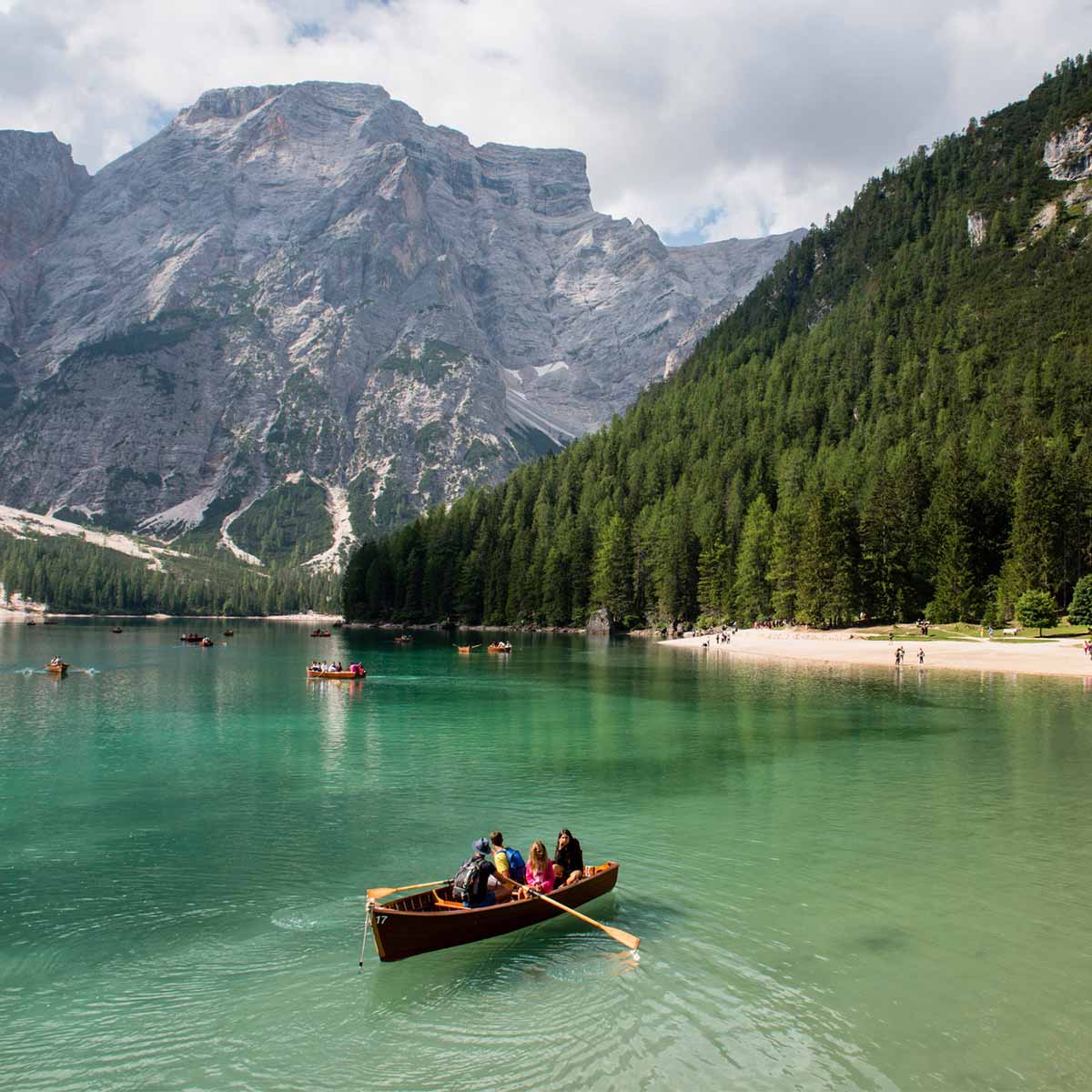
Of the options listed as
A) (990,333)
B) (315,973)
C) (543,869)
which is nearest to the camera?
(315,973)

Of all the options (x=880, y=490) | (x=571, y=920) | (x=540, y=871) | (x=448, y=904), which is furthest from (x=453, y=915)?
(x=880, y=490)

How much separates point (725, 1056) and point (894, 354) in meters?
196

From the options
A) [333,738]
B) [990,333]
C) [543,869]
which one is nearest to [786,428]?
[990,333]

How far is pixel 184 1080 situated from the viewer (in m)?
15.1

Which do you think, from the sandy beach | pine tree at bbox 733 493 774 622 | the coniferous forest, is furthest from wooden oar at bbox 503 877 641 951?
pine tree at bbox 733 493 774 622

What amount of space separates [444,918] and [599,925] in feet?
12.5

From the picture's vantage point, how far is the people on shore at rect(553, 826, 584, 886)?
22531 millimetres

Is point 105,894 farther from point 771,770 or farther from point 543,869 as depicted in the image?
point 771,770

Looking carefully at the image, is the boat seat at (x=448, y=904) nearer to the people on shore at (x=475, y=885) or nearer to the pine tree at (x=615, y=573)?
the people on shore at (x=475, y=885)

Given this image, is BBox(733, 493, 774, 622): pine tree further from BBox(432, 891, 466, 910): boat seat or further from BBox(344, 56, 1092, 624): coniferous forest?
BBox(432, 891, 466, 910): boat seat

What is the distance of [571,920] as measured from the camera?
22.5 metres

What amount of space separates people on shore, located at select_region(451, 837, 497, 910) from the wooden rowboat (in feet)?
0.83


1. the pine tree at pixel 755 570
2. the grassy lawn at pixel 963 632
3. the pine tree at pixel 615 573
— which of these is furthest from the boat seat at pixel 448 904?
the pine tree at pixel 615 573

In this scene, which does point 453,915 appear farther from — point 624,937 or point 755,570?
point 755,570
